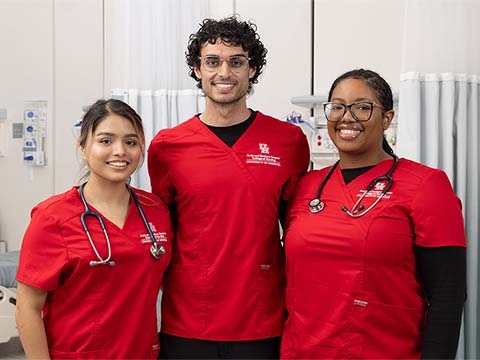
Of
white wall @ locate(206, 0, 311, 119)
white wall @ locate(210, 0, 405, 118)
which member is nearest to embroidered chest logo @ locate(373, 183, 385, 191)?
white wall @ locate(210, 0, 405, 118)

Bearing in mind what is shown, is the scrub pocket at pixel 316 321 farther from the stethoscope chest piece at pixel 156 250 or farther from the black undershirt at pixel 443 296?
the stethoscope chest piece at pixel 156 250

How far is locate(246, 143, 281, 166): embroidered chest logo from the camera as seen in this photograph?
1891mm

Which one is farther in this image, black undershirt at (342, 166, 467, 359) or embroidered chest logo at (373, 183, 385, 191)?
embroidered chest logo at (373, 183, 385, 191)

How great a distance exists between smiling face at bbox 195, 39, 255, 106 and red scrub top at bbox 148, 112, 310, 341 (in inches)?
4.8

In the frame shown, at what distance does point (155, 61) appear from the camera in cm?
294

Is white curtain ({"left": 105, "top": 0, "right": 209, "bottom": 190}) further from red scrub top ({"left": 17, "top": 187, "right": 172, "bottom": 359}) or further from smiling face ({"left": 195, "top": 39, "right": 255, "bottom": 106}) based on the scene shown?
red scrub top ({"left": 17, "top": 187, "right": 172, "bottom": 359})

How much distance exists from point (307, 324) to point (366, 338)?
17 centimetres

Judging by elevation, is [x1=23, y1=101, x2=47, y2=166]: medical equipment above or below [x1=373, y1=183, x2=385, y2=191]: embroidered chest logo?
above

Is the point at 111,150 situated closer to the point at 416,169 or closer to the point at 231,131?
the point at 231,131

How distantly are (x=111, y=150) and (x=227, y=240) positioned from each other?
44 cm

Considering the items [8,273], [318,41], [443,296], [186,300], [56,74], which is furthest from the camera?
[56,74]

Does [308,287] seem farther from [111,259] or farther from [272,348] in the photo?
[111,259]

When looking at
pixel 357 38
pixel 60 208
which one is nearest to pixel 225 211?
pixel 60 208

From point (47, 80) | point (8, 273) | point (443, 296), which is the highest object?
point (47, 80)
